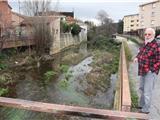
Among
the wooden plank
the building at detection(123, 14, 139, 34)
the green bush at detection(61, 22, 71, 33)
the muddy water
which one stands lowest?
the muddy water

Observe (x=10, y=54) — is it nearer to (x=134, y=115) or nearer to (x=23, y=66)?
(x=23, y=66)

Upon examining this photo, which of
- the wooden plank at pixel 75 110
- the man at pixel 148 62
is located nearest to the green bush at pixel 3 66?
the man at pixel 148 62

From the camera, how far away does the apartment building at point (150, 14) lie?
5781 centimetres

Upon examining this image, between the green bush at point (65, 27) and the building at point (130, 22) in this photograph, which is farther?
the building at point (130, 22)

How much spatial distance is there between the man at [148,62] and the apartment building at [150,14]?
50.9m

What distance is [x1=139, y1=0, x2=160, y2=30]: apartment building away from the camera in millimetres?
57812

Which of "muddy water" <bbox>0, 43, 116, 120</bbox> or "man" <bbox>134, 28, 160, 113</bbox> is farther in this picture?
"muddy water" <bbox>0, 43, 116, 120</bbox>

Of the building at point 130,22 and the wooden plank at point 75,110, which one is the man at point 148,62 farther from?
the building at point 130,22

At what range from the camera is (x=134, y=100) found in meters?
7.00

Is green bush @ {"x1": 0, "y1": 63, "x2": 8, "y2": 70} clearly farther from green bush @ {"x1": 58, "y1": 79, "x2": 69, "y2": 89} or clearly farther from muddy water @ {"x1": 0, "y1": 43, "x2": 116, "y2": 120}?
green bush @ {"x1": 58, "y1": 79, "x2": 69, "y2": 89}

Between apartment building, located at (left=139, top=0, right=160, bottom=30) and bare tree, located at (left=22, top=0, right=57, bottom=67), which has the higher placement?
apartment building, located at (left=139, top=0, right=160, bottom=30)

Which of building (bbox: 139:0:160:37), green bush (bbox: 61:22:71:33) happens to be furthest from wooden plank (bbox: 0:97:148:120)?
building (bbox: 139:0:160:37)

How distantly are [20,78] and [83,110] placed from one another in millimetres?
14973

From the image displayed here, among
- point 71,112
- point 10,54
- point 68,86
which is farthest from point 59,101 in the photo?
point 10,54
